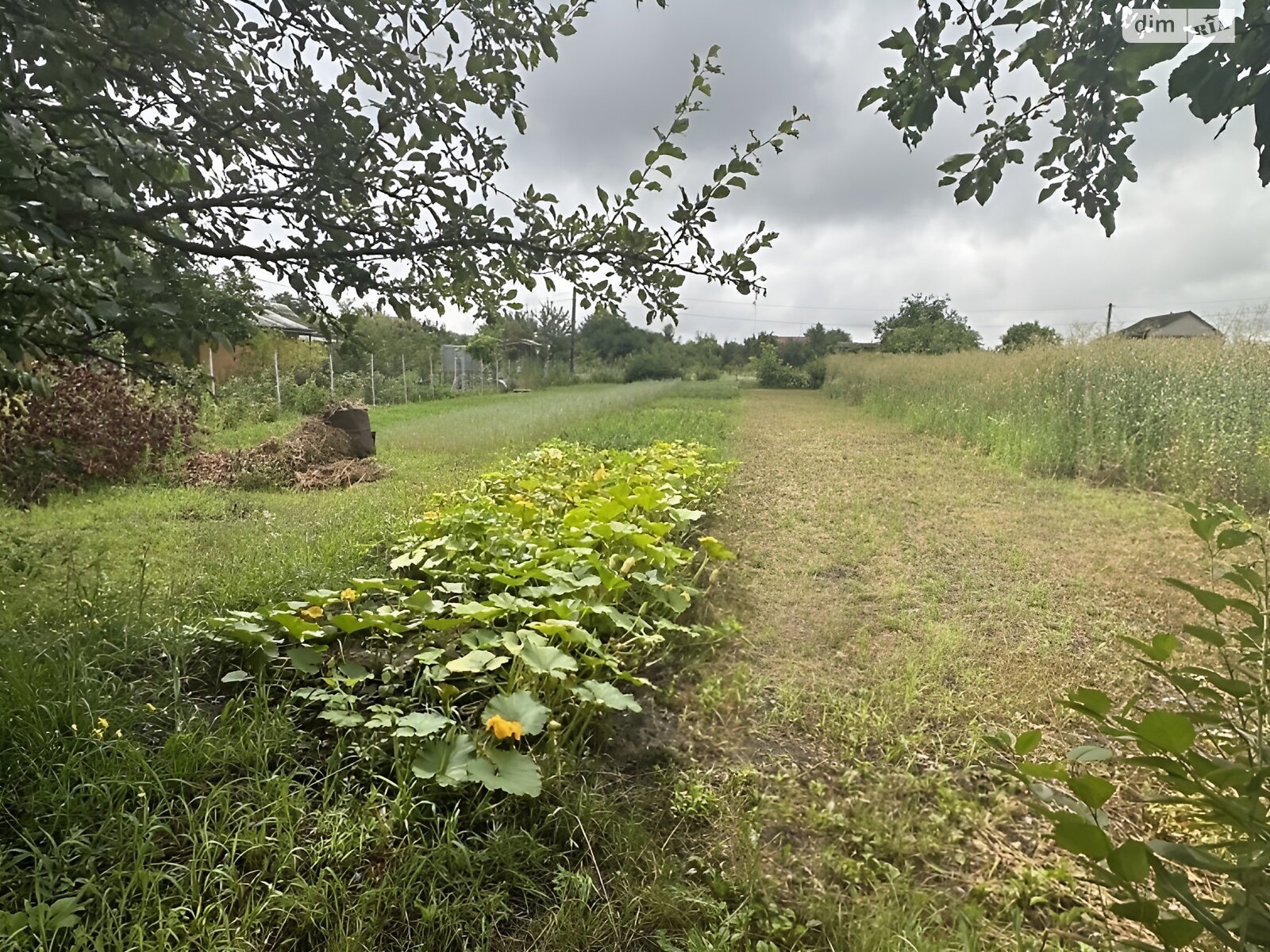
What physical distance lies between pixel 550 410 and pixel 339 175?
8484 millimetres

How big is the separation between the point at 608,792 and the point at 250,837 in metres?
0.79

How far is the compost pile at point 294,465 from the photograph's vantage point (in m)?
4.96

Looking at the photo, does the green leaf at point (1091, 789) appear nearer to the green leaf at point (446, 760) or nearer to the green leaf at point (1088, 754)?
the green leaf at point (1088, 754)

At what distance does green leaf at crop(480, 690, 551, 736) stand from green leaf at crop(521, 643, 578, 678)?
0.30 ft

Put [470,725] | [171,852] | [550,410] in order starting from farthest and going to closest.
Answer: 1. [550,410]
2. [470,725]
3. [171,852]

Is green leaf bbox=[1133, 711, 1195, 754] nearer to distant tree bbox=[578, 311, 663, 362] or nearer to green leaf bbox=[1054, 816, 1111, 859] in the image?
green leaf bbox=[1054, 816, 1111, 859]

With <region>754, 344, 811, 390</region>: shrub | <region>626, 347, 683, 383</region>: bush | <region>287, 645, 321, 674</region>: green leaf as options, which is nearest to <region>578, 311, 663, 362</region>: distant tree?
<region>626, 347, 683, 383</region>: bush

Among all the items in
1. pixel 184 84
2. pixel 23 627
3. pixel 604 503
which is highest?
pixel 184 84

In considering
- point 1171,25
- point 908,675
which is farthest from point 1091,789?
point 908,675

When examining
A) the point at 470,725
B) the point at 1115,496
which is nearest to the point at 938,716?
the point at 470,725

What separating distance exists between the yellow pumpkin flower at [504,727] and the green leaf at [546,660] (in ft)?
0.60

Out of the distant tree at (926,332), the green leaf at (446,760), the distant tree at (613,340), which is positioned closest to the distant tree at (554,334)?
the distant tree at (613,340)

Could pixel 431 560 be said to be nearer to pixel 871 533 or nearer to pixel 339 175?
pixel 339 175

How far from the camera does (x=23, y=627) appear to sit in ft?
5.87
